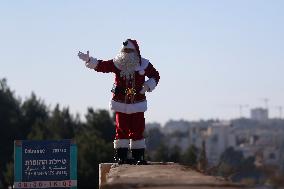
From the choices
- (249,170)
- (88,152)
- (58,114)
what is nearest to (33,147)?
(249,170)

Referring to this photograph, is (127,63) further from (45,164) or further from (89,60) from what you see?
(45,164)

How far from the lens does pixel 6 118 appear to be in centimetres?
5625

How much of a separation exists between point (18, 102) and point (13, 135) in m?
6.64

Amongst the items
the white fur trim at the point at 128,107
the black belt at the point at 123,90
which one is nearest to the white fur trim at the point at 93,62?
the black belt at the point at 123,90

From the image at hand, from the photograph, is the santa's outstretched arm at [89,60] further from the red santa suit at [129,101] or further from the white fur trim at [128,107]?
the white fur trim at [128,107]

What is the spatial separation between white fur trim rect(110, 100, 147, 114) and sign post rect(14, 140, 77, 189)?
28.3 inches

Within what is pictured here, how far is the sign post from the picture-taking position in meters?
11.4

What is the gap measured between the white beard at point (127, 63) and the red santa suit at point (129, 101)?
0.08 feet

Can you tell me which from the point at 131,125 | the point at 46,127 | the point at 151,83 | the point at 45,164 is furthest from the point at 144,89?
the point at 46,127

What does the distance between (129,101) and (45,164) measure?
131 cm

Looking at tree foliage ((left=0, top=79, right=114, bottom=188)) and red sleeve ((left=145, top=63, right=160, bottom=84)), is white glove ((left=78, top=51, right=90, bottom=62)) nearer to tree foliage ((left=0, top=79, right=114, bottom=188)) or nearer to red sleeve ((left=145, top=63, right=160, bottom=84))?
red sleeve ((left=145, top=63, right=160, bottom=84))

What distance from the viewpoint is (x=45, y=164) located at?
1147 centimetres

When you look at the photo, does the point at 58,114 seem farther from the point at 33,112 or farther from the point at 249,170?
the point at 249,170

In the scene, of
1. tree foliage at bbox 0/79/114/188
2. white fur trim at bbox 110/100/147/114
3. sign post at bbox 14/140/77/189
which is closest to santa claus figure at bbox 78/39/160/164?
white fur trim at bbox 110/100/147/114
